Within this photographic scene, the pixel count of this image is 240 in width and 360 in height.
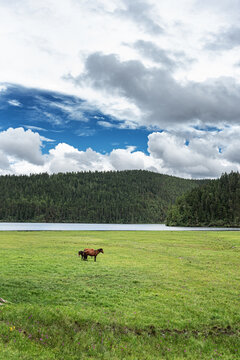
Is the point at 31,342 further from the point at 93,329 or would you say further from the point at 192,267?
the point at 192,267

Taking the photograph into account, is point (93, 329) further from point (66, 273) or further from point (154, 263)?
point (154, 263)

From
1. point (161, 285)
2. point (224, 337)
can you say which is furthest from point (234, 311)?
point (161, 285)

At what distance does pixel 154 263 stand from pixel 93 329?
18.6 m

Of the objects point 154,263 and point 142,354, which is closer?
point 142,354

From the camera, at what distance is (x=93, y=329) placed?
13.4 meters

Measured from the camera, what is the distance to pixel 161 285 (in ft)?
71.0

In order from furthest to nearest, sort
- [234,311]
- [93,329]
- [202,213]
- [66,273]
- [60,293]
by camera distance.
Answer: [202,213] → [66,273] → [60,293] → [234,311] → [93,329]

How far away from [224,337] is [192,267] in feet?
52.7

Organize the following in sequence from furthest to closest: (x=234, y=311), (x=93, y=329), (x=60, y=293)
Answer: (x=60, y=293)
(x=234, y=311)
(x=93, y=329)

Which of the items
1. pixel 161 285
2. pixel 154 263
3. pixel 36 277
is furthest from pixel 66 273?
pixel 154 263

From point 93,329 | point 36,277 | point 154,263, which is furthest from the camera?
point 154,263

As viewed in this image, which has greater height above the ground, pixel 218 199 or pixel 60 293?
pixel 218 199

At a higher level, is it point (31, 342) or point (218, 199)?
point (218, 199)

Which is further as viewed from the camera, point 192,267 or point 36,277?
point 192,267
